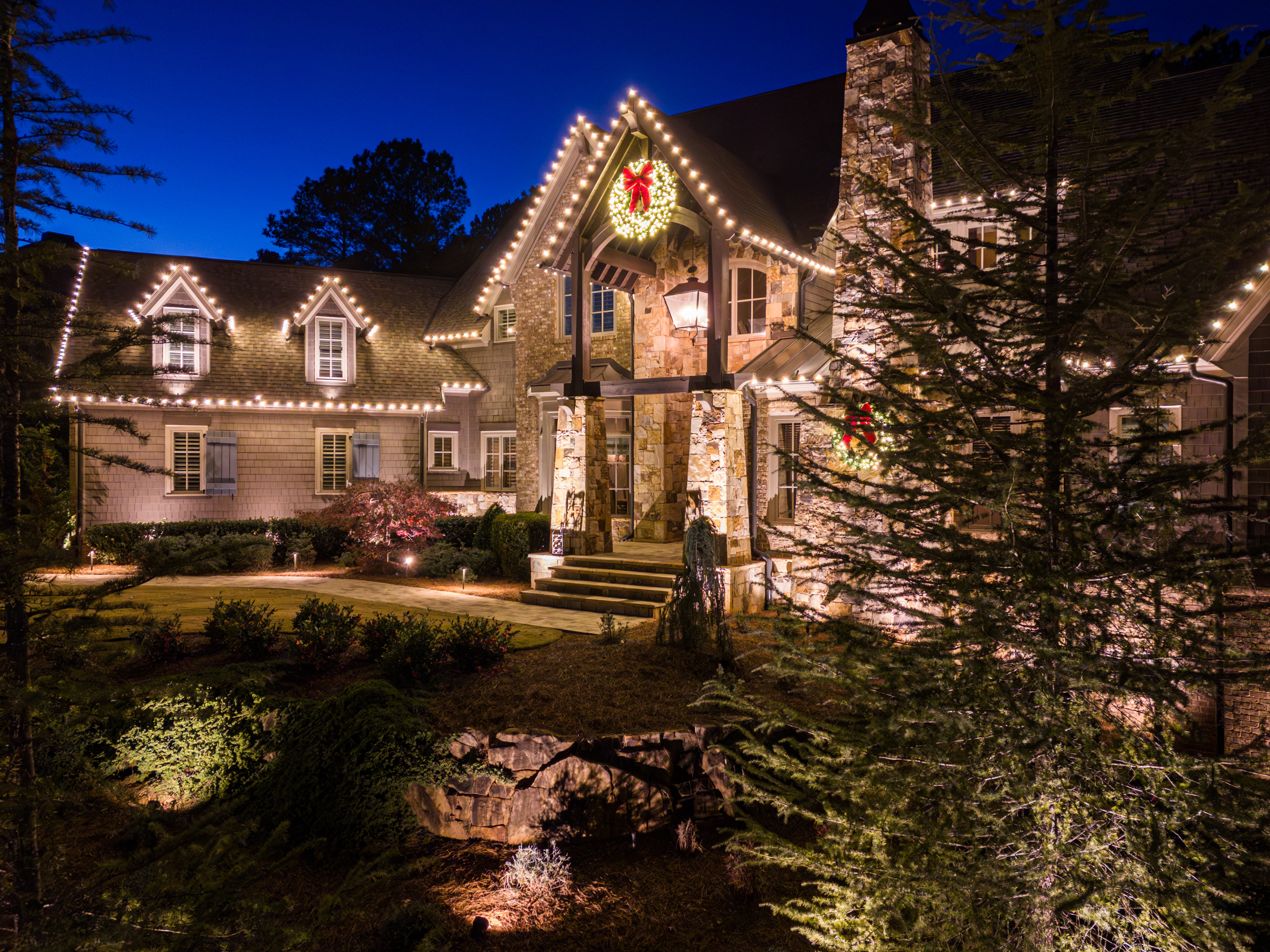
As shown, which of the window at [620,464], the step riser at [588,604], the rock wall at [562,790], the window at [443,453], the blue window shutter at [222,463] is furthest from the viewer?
the window at [443,453]

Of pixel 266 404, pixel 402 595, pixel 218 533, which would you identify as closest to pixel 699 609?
pixel 402 595

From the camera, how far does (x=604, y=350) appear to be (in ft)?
52.1

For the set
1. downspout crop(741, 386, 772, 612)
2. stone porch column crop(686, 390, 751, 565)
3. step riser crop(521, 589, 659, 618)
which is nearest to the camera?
step riser crop(521, 589, 659, 618)

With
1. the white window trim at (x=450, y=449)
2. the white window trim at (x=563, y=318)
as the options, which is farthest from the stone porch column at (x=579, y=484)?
the white window trim at (x=450, y=449)

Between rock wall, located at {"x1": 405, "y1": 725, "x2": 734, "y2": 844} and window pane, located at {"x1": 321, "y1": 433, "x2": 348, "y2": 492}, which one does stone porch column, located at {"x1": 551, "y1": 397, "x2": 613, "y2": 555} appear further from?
window pane, located at {"x1": 321, "y1": 433, "x2": 348, "y2": 492}

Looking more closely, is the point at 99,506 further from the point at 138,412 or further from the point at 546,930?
the point at 546,930

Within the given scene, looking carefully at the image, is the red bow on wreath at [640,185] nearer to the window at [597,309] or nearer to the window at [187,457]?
the window at [597,309]

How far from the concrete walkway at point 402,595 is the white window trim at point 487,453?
5.44m

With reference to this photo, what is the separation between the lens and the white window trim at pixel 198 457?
57.3ft

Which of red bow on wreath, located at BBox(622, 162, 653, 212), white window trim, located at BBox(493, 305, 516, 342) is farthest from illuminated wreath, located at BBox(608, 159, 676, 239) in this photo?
white window trim, located at BBox(493, 305, 516, 342)

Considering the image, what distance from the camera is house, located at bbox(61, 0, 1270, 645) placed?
35.4ft

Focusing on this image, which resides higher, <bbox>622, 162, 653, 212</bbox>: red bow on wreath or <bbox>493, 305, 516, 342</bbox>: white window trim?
<bbox>622, 162, 653, 212</bbox>: red bow on wreath

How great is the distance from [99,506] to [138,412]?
92.7 inches

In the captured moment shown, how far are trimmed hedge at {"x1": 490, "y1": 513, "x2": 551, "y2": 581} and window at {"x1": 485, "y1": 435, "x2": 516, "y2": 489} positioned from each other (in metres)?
4.28
